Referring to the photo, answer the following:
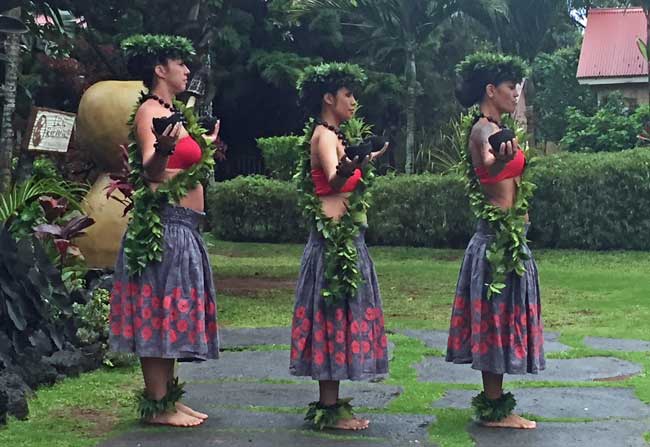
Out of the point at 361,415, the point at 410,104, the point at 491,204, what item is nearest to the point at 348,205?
the point at 491,204

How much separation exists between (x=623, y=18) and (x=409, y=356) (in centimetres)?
2035

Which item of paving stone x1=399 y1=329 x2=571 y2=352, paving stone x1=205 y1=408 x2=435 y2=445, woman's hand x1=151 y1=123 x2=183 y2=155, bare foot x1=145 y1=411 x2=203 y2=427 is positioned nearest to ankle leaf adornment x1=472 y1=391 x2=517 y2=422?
paving stone x1=205 y1=408 x2=435 y2=445

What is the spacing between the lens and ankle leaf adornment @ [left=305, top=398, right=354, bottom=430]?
4.79 metres

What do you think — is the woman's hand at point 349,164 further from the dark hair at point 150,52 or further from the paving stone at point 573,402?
the paving stone at point 573,402

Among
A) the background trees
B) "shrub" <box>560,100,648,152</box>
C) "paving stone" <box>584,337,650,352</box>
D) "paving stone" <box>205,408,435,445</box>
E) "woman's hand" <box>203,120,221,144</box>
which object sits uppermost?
the background trees

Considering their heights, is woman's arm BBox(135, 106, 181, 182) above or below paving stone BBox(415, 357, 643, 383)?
above

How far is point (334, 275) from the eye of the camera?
15.4ft

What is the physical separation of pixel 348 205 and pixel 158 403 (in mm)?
1350

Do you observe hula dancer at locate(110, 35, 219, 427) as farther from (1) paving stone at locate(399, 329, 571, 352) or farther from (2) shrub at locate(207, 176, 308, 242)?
(2) shrub at locate(207, 176, 308, 242)

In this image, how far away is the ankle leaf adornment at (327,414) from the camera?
4.79m

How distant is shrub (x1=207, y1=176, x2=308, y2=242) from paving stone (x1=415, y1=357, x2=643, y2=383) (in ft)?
34.3

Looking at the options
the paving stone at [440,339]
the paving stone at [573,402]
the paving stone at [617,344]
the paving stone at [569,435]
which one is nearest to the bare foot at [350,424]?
the paving stone at [569,435]

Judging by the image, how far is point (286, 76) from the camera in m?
18.9

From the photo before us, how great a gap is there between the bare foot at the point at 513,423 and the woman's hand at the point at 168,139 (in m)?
2.06
